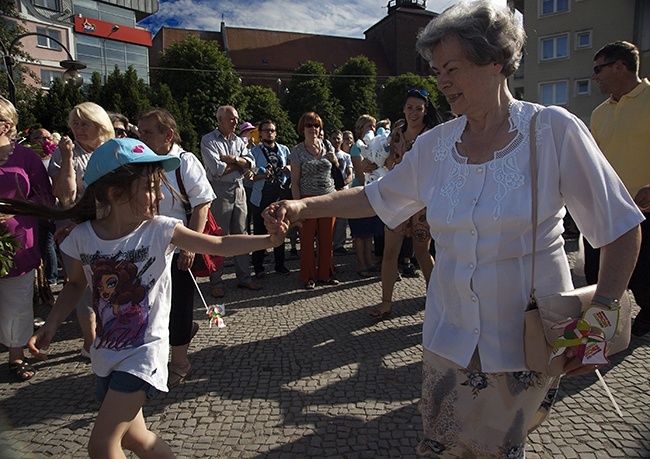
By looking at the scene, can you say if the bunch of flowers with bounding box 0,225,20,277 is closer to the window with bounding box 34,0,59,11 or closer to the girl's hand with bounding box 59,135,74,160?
the girl's hand with bounding box 59,135,74,160

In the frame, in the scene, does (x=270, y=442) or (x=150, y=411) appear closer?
(x=270, y=442)

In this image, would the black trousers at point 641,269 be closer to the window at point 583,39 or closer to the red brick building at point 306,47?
the window at point 583,39

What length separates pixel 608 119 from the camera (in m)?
4.47

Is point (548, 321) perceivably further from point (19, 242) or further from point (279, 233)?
point (19, 242)

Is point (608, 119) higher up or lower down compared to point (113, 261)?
higher up

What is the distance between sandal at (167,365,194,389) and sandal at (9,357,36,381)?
1.24 meters

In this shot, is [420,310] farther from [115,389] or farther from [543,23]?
[543,23]

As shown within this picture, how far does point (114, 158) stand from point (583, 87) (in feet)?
133

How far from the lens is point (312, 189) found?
22.2ft

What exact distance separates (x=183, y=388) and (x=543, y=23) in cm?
4274

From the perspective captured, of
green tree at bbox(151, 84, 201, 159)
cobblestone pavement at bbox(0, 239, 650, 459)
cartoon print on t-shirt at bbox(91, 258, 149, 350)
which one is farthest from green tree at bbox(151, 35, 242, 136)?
cartoon print on t-shirt at bbox(91, 258, 149, 350)

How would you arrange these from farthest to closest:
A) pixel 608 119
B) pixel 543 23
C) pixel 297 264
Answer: pixel 543 23, pixel 297 264, pixel 608 119

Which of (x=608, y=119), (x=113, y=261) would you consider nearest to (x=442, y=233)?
(x=113, y=261)

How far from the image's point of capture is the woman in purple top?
3.94 meters
